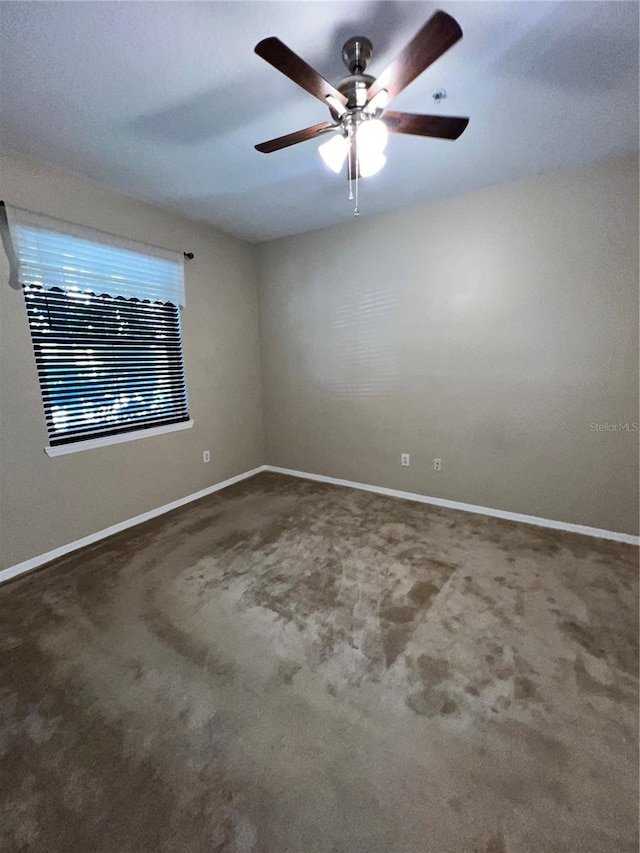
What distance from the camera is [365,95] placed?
Answer: 4.50 ft

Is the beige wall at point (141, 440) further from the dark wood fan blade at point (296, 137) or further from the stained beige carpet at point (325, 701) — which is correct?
the dark wood fan blade at point (296, 137)

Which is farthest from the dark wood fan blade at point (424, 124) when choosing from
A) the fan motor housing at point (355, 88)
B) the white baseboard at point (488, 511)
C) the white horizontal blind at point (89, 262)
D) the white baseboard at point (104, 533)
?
the white baseboard at point (104, 533)

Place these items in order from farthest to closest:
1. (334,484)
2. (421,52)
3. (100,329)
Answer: (334,484) → (100,329) → (421,52)

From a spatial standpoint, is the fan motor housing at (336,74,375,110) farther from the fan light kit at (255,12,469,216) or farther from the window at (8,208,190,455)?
the window at (8,208,190,455)

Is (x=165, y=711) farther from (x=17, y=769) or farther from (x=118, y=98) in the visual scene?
(x=118, y=98)

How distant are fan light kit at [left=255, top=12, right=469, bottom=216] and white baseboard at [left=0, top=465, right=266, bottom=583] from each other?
9.09 ft

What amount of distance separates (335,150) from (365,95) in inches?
8.9

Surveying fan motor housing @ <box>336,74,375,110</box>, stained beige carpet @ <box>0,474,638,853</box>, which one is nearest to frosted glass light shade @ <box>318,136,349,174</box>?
fan motor housing @ <box>336,74,375,110</box>

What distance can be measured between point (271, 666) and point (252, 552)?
986 millimetres

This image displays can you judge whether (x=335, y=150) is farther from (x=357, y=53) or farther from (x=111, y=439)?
(x=111, y=439)

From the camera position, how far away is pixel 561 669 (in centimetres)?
154

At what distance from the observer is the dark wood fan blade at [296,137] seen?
1.47m

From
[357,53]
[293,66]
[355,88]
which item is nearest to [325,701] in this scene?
[293,66]

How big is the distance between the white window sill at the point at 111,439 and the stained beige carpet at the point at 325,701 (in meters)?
0.76
